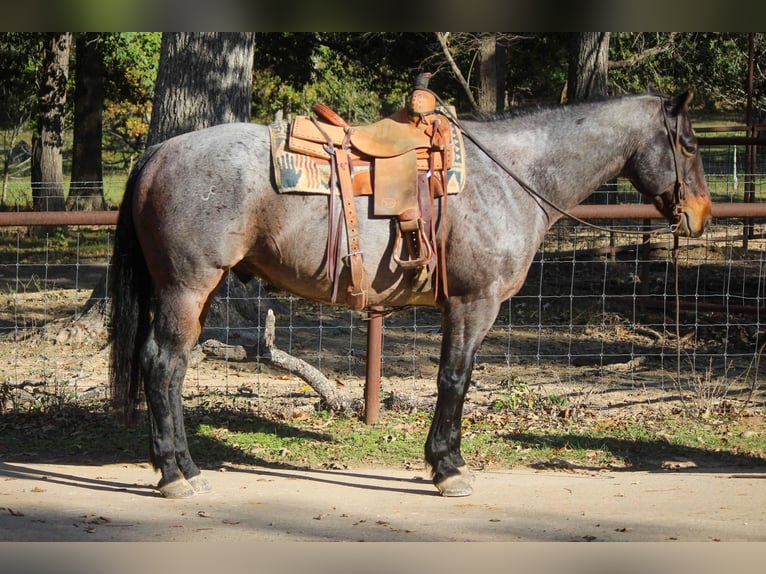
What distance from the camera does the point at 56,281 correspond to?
12633 mm

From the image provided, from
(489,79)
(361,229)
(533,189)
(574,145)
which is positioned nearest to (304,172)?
(361,229)

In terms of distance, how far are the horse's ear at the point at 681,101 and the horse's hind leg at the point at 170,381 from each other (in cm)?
284

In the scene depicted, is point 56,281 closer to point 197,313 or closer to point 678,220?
point 197,313

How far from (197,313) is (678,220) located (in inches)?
107

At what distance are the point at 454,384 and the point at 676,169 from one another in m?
1.74

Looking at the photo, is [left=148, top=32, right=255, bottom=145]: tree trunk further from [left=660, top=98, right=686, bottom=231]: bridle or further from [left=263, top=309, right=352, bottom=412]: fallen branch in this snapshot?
[left=660, top=98, right=686, bottom=231]: bridle

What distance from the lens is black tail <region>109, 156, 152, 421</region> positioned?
5109 mm

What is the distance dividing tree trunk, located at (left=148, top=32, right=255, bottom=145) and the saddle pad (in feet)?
9.95

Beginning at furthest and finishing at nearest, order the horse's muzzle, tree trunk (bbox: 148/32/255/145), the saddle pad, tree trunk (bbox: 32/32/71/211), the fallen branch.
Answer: tree trunk (bbox: 32/32/71/211)
tree trunk (bbox: 148/32/255/145)
the fallen branch
the horse's muzzle
the saddle pad

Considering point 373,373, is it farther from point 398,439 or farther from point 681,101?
point 681,101

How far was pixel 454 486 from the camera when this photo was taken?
5094 mm

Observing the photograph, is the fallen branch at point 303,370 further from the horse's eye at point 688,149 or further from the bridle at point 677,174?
the horse's eye at point 688,149

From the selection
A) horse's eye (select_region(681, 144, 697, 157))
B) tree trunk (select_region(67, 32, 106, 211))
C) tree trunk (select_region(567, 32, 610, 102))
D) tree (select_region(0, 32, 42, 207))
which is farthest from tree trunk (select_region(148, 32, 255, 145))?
tree trunk (select_region(67, 32, 106, 211))

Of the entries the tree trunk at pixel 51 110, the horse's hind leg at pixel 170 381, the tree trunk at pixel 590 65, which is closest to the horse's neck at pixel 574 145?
the horse's hind leg at pixel 170 381
